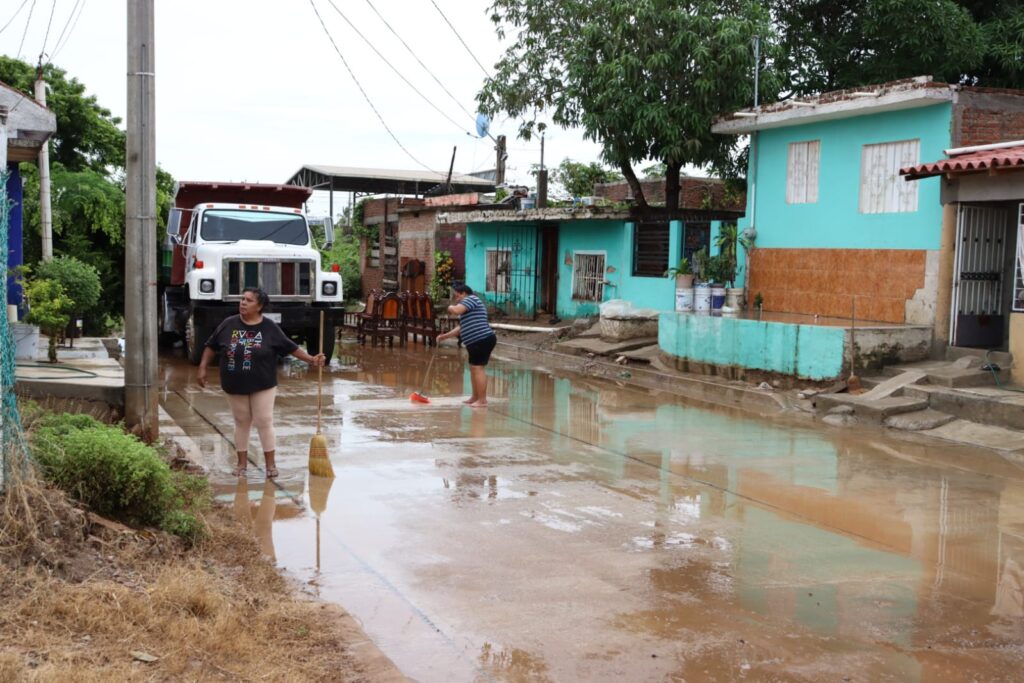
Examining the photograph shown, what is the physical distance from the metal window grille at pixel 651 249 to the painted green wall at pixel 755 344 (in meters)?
3.93

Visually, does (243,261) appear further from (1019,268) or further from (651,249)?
(1019,268)

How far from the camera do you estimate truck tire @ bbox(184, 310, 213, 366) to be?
56.7 feet

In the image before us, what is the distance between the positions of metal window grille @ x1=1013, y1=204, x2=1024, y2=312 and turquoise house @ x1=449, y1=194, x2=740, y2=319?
22.7ft

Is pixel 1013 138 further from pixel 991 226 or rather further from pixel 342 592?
pixel 342 592

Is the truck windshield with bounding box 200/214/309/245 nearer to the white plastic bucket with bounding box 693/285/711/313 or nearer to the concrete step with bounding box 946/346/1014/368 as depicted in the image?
the white plastic bucket with bounding box 693/285/711/313

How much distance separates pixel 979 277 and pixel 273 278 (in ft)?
35.7

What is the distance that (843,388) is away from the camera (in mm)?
14344

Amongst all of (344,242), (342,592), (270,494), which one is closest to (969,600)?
(342,592)

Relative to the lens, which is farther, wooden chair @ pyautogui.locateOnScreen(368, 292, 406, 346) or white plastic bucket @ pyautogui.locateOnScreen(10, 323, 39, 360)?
wooden chair @ pyautogui.locateOnScreen(368, 292, 406, 346)

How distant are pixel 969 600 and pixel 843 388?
8357 millimetres

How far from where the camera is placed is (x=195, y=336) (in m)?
17.4

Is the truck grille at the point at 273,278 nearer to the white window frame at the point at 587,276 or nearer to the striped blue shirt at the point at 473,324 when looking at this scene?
the striped blue shirt at the point at 473,324

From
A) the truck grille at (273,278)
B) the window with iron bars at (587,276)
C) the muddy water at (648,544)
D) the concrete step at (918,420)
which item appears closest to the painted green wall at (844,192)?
the concrete step at (918,420)

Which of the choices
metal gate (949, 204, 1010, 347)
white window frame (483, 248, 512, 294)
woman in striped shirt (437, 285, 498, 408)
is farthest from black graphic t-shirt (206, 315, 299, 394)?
white window frame (483, 248, 512, 294)
